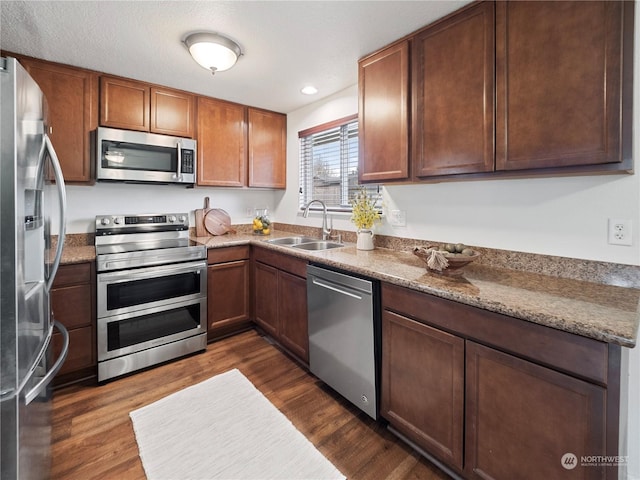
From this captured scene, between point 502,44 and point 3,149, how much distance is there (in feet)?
6.65

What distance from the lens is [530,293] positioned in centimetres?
125

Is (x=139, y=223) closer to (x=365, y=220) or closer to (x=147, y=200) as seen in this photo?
(x=147, y=200)

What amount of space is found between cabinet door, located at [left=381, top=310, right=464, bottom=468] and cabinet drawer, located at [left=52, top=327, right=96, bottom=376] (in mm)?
2089

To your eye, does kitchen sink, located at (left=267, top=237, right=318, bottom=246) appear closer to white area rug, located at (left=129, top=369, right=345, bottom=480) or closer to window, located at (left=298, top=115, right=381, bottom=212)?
window, located at (left=298, top=115, right=381, bottom=212)

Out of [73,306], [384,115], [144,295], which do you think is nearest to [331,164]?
[384,115]

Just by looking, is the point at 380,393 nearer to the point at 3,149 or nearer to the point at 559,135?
the point at 559,135

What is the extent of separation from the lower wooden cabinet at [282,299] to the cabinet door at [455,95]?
1181 millimetres

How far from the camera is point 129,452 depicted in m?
1.57

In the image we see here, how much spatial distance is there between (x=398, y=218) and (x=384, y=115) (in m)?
0.77

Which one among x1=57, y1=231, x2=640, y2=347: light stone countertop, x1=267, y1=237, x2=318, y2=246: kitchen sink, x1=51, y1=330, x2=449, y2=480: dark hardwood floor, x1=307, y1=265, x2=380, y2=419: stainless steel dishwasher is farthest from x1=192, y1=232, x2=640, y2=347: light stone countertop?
x1=267, y1=237, x2=318, y2=246: kitchen sink

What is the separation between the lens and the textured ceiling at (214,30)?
1614 millimetres

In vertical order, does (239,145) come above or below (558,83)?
above

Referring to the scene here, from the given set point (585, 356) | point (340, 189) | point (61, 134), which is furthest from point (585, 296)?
point (61, 134)

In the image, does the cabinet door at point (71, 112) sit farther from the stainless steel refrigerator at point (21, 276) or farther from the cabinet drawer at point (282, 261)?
the cabinet drawer at point (282, 261)
